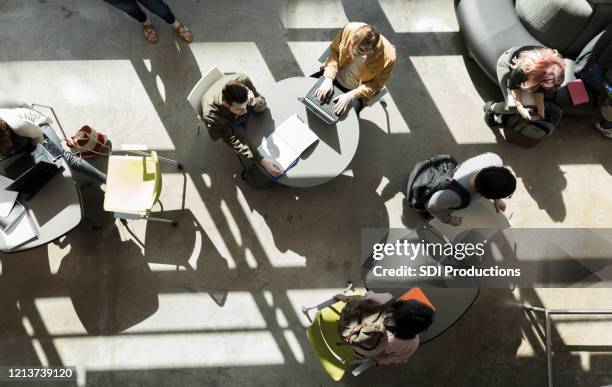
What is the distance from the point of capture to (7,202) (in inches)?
125

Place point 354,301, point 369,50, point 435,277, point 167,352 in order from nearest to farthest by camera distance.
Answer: point 354,301, point 369,50, point 435,277, point 167,352

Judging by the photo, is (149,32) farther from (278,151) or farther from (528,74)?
(528,74)

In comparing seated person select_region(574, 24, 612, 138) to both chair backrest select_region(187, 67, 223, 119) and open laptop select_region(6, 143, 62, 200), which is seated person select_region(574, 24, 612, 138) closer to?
chair backrest select_region(187, 67, 223, 119)

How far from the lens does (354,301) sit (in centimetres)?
280

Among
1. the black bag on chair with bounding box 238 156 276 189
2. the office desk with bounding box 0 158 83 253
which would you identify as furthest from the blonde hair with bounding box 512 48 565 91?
the office desk with bounding box 0 158 83 253

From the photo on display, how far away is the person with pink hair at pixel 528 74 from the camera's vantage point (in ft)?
10.4

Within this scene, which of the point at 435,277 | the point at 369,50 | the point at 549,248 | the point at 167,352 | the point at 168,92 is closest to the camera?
the point at 369,50

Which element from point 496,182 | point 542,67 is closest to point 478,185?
point 496,182

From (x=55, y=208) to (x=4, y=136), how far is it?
25.0 inches

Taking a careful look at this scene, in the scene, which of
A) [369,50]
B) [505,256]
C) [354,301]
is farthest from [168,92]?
[505,256]

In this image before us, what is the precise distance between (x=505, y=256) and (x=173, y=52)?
398 centimetres

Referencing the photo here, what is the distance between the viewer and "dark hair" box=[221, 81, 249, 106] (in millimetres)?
2863

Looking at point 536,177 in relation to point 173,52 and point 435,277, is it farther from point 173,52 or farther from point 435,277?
point 173,52

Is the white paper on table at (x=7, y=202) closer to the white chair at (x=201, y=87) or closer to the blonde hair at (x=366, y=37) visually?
the white chair at (x=201, y=87)
